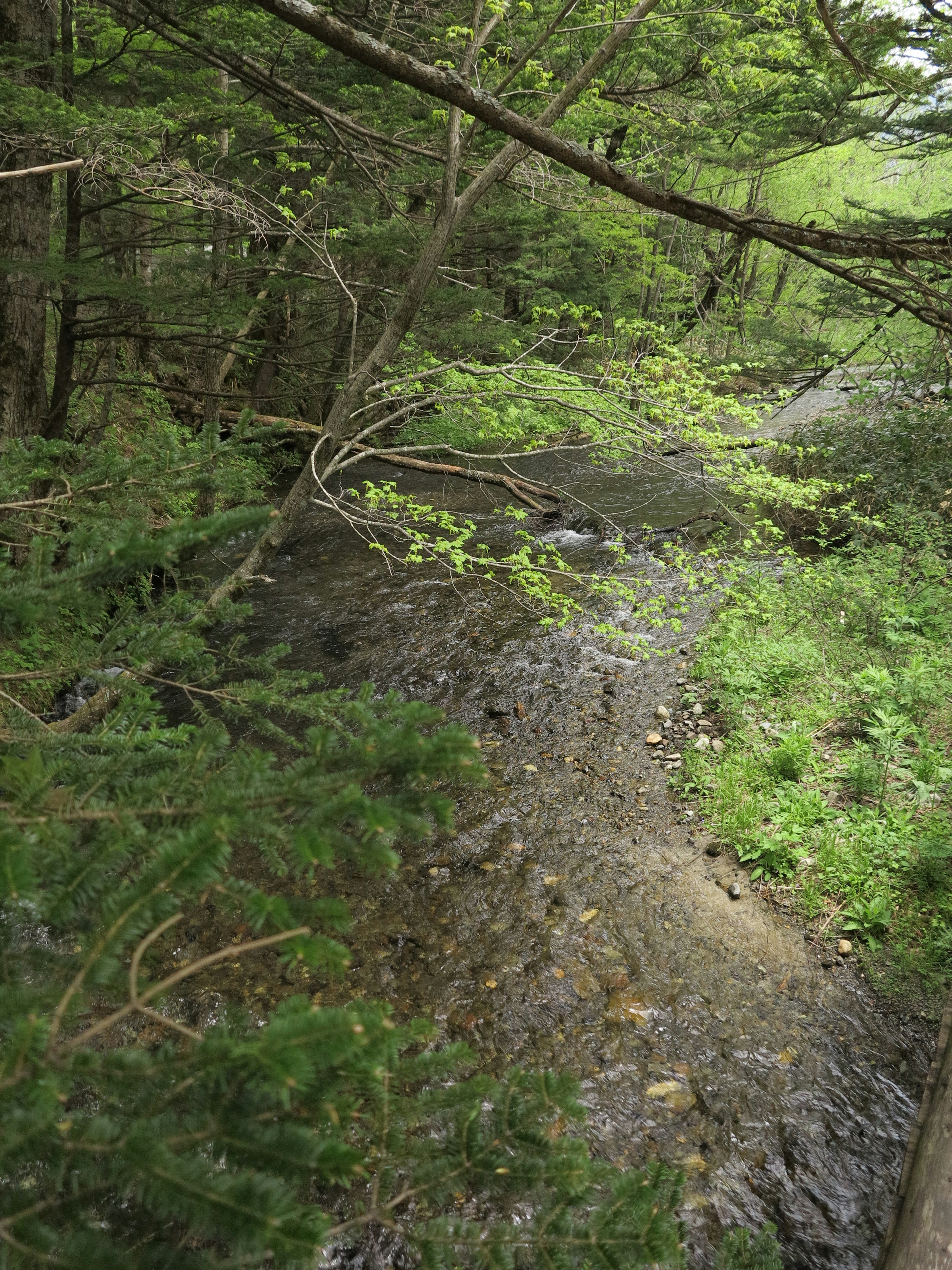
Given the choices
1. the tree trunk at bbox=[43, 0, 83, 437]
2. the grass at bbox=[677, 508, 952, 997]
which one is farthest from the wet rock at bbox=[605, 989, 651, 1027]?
the tree trunk at bbox=[43, 0, 83, 437]

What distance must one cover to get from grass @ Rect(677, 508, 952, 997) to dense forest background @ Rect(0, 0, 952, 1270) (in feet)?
0.13

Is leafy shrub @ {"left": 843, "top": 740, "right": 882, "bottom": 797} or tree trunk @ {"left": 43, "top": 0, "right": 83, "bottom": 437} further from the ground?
tree trunk @ {"left": 43, "top": 0, "right": 83, "bottom": 437}

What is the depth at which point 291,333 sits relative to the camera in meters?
11.8

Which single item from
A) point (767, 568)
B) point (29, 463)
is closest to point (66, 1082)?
point (29, 463)

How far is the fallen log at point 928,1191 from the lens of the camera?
2.29 m

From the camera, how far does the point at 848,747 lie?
566 centimetres

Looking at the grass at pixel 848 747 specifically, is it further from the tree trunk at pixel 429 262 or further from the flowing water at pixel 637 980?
the tree trunk at pixel 429 262

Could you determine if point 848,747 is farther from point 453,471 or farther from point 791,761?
point 453,471

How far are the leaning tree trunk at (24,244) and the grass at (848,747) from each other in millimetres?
6272

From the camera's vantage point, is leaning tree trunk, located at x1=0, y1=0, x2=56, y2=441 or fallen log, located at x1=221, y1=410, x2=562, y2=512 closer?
leaning tree trunk, located at x1=0, y1=0, x2=56, y2=441

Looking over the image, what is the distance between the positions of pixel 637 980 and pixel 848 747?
2.94 meters

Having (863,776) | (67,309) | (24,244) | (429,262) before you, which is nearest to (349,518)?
(429,262)

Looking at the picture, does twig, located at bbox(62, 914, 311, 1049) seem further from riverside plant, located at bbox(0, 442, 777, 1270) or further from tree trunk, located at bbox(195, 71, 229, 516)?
tree trunk, located at bbox(195, 71, 229, 516)

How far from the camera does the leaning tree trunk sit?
16.1ft
